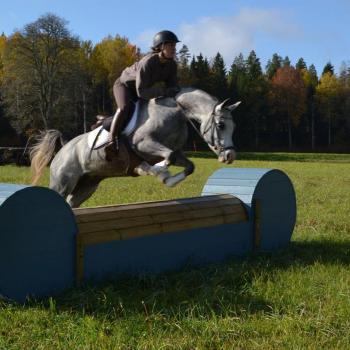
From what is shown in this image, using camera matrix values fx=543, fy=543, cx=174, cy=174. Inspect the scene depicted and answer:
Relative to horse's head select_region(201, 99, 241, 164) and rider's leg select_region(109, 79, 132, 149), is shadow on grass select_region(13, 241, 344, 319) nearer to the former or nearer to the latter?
horse's head select_region(201, 99, 241, 164)

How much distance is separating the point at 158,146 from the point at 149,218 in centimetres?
64

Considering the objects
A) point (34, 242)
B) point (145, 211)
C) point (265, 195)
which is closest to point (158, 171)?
point (145, 211)

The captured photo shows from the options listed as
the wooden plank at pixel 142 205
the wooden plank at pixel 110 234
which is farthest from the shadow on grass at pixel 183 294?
the wooden plank at pixel 142 205

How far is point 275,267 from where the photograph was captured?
4969 millimetres

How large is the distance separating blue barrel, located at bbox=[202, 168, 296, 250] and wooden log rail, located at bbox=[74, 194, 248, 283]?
172 mm

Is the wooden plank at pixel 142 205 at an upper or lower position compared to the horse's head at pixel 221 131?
lower

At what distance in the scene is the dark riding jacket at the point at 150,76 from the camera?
4.87 meters

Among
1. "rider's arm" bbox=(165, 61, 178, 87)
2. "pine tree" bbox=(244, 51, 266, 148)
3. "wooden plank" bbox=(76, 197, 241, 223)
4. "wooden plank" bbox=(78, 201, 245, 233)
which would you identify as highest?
"pine tree" bbox=(244, 51, 266, 148)

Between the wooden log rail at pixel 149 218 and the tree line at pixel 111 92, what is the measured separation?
97.3 ft

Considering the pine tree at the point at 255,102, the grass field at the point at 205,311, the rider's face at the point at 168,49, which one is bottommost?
the grass field at the point at 205,311

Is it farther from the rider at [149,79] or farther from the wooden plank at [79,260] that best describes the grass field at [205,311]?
the rider at [149,79]

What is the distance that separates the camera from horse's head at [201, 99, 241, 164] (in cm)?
459

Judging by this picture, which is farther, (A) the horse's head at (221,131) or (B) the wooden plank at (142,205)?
(A) the horse's head at (221,131)

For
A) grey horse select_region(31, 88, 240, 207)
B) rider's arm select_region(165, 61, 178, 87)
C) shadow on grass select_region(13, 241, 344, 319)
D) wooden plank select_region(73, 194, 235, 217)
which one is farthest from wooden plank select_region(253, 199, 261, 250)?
rider's arm select_region(165, 61, 178, 87)
